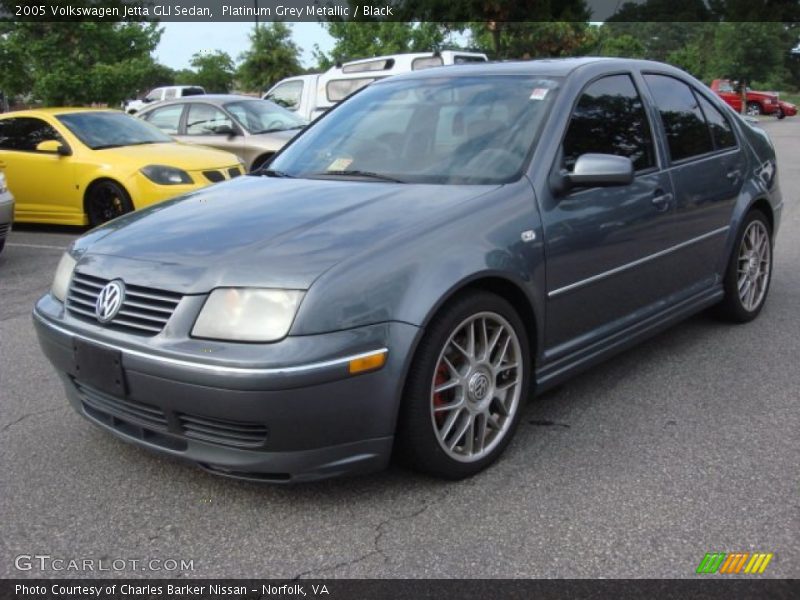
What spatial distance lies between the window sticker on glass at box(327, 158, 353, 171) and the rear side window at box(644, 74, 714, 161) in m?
1.71

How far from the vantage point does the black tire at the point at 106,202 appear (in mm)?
8805

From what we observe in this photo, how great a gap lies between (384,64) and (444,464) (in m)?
12.6

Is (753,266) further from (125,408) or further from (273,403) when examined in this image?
(125,408)

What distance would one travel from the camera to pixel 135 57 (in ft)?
50.9

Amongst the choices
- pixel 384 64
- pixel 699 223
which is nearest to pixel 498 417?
pixel 699 223

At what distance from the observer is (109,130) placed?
9.62 metres

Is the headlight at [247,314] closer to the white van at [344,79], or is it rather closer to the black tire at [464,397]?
the black tire at [464,397]

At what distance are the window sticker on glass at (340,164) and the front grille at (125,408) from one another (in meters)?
1.53

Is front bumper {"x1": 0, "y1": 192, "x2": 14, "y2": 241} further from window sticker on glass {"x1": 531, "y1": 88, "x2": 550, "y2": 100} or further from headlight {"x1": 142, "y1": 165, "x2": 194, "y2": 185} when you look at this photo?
window sticker on glass {"x1": 531, "y1": 88, "x2": 550, "y2": 100}

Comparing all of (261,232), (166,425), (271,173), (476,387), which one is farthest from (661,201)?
(166,425)

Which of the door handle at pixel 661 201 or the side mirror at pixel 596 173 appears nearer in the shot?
the side mirror at pixel 596 173

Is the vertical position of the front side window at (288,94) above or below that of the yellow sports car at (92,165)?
above

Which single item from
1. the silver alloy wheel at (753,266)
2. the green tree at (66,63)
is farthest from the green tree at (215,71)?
the silver alloy wheel at (753,266)

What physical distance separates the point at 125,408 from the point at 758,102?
133 ft
